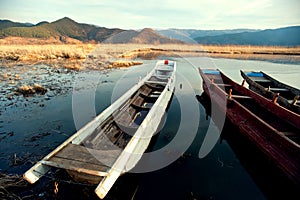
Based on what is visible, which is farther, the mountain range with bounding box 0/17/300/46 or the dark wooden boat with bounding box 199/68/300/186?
the mountain range with bounding box 0/17/300/46

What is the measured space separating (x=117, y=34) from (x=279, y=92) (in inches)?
4945

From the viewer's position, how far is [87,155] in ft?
12.4

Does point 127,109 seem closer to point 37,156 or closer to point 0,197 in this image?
point 37,156

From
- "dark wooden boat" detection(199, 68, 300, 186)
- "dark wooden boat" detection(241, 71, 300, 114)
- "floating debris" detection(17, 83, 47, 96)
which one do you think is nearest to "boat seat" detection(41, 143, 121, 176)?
"dark wooden boat" detection(199, 68, 300, 186)

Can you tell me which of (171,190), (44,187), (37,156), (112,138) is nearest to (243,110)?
(171,190)

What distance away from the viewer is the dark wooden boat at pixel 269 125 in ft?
14.1

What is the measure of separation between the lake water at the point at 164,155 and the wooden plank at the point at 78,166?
97cm

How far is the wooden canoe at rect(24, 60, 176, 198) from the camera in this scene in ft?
11.0

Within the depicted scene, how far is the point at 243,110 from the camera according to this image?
6.66 m

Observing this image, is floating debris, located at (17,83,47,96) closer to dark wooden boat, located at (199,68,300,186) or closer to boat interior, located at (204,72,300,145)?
dark wooden boat, located at (199,68,300,186)

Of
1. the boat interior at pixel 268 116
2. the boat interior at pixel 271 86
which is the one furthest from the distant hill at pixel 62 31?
the boat interior at pixel 268 116

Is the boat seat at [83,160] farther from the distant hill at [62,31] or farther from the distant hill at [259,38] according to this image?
the distant hill at [259,38]

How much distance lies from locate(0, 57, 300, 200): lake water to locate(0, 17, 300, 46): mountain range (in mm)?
71435

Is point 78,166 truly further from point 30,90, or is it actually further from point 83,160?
point 30,90
